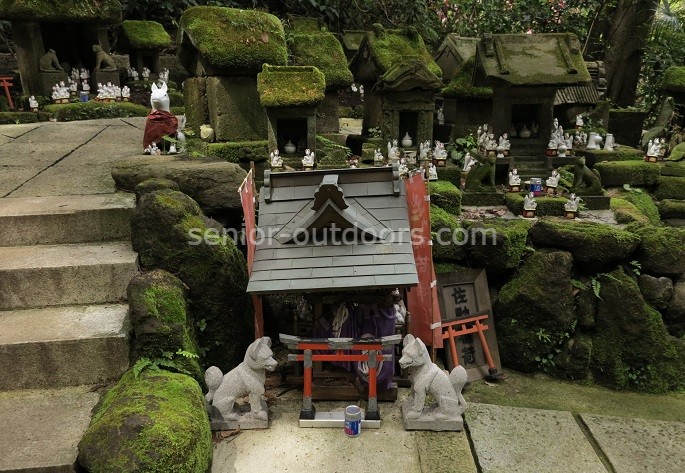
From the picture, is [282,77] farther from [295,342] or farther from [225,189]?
[295,342]

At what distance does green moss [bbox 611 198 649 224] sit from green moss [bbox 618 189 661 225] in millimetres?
327

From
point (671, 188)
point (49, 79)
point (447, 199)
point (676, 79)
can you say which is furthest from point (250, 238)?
point (676, 79)

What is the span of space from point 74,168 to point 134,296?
374 centimetres

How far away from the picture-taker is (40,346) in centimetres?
415

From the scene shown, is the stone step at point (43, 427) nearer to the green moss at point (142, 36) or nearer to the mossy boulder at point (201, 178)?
the mossy boulder at point (201, 178)

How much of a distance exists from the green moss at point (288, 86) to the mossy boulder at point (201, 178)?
1975 mm

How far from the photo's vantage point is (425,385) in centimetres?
435

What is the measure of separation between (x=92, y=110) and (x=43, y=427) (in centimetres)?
1029

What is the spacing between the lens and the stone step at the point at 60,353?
4160mm

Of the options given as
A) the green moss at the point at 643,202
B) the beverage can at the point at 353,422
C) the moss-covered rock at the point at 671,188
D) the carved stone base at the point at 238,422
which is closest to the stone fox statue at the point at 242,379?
the carved stone base at the point at 238,422

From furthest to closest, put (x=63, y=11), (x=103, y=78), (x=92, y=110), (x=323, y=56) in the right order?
(x=103, y=78) < (x=63, y=11) < (x=92, y=110) < (x=323, y=56)

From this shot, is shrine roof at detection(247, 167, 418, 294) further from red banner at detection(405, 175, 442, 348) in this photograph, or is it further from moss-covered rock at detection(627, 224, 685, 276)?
moss-covered rock at detection(627, 224, 685, 276)

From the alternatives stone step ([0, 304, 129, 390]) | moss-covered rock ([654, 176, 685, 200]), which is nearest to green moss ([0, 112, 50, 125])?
stone step ([0, 304, 129, 390])

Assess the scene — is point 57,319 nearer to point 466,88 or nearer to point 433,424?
point 433,424
